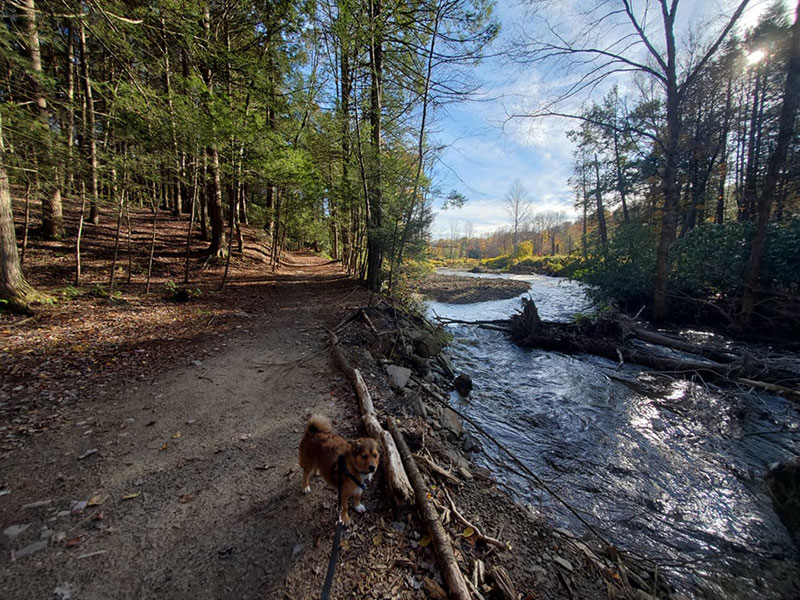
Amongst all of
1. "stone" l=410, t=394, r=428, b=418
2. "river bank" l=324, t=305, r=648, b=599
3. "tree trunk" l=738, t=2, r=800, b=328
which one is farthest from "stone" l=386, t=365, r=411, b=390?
"tree trunk" l=738, t=2, r=800, b=328

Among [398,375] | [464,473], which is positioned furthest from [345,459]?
[398,375]

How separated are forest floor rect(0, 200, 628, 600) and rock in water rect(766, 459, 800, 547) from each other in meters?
2.93

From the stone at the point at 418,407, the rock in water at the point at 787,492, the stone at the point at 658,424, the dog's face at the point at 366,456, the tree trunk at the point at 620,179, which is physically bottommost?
the rock in water at the point at 787,492

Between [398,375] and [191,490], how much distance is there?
11.0ft

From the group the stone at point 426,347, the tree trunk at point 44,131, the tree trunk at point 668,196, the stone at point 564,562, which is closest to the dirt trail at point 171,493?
the stone at point 564,562

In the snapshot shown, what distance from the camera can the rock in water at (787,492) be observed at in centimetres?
334

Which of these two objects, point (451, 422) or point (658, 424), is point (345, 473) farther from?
point (658, 424)

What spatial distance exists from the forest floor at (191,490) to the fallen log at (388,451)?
0.49 feet

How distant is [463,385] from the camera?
6.41 meters

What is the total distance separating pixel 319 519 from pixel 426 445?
59.0 inches

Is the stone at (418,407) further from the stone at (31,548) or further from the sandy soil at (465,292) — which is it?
the sandy soil at (465,292)

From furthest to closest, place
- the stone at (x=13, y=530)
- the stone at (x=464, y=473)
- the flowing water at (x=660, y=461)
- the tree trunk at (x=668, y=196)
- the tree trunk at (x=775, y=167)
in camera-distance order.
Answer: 1. the tree trunk at (x=668, y=196)
2. the tree trunk at (x=775, y=167)
3. the stone at (x=464, y=473)
4. the flowing water at (x=660, y=461)
5. the stone at (x=13, y=530)

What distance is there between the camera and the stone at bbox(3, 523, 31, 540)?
2.10m

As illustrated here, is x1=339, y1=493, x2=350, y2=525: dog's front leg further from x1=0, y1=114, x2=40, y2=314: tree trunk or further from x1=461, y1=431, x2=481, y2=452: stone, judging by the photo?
x1=0, y1=114, x2=40, y2=314: tree trunk
